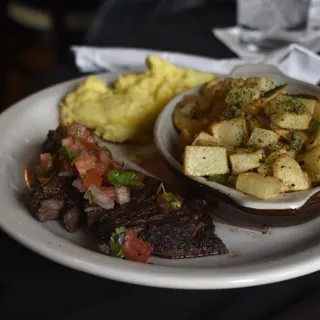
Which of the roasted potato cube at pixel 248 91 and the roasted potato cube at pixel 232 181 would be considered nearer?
the roasted potato cube at pixel 232 181

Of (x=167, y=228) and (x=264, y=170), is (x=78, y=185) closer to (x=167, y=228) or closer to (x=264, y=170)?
(x=167, y=228)

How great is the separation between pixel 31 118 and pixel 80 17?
201 cm

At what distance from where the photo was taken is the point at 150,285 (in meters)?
1.14

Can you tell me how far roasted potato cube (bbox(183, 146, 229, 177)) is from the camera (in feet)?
4.47

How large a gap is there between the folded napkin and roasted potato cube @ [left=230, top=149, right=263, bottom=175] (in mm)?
798

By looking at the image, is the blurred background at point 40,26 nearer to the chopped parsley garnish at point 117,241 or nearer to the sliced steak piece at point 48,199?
the sliced steak piece at point 48,199

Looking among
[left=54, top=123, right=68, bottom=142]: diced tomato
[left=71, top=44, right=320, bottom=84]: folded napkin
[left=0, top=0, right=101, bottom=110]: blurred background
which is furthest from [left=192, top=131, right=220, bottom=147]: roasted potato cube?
[left=0, top=0, right=101, bottom=110]: blurred background

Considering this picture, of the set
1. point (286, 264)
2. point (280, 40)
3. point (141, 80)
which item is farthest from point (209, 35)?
point (286, 264)

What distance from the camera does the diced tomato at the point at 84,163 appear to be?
4.46 feet

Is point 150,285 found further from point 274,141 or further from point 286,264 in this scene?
point 274,141

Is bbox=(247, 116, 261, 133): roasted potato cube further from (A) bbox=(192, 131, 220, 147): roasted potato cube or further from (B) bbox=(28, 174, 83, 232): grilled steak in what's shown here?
(B) bbox=(28, 174, 83, 232): grilled steak

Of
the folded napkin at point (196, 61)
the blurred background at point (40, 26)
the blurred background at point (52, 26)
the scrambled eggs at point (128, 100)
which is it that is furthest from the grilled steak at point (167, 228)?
the blurred background at point (40, 26)

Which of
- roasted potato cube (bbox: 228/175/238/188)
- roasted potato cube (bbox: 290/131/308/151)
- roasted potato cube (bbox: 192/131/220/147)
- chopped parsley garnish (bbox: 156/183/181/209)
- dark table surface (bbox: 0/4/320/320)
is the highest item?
roasted potato cube (bbox: 290/131/308/151)

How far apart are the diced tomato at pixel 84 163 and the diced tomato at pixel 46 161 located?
153 mm
